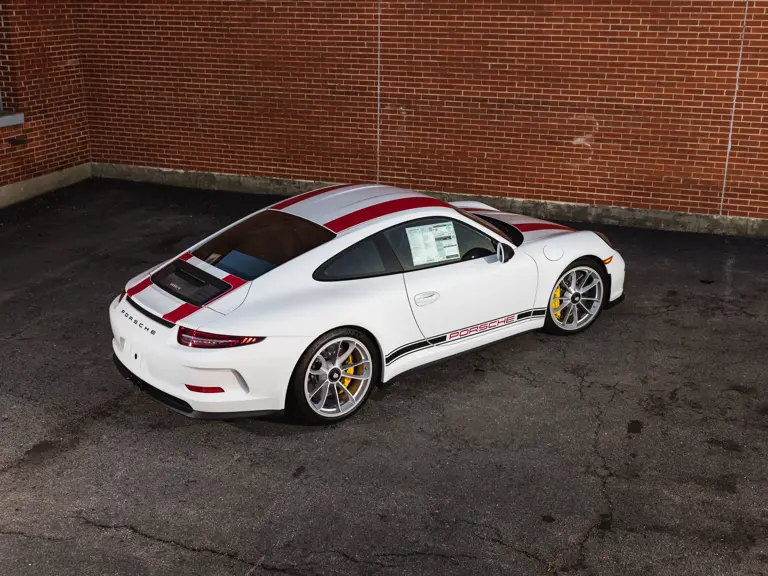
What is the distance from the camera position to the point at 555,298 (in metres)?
7.96

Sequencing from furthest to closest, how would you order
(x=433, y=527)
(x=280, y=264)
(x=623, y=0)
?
(x=623, y=0)
(x=280, y=264)
(x=433, y=527)

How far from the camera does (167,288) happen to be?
6504 mm

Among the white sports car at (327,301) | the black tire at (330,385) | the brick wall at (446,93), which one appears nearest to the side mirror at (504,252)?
the white sports car at (327,301)

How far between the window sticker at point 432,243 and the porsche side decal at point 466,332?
1.96 ft

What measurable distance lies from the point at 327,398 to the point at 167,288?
1437 mm

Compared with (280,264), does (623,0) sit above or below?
above

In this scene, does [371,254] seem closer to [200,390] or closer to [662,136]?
[200,390]

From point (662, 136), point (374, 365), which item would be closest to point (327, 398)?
point (374, 365)

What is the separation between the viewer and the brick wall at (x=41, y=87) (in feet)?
41.0

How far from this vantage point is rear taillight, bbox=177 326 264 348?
589 centimetres

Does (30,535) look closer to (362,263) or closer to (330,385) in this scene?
(330,385)

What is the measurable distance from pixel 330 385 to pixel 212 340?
3.22 ft

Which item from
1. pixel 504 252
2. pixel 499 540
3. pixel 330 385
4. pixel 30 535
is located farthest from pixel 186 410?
pixel 504 252

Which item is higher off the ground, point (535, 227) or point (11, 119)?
point (11, 119)
